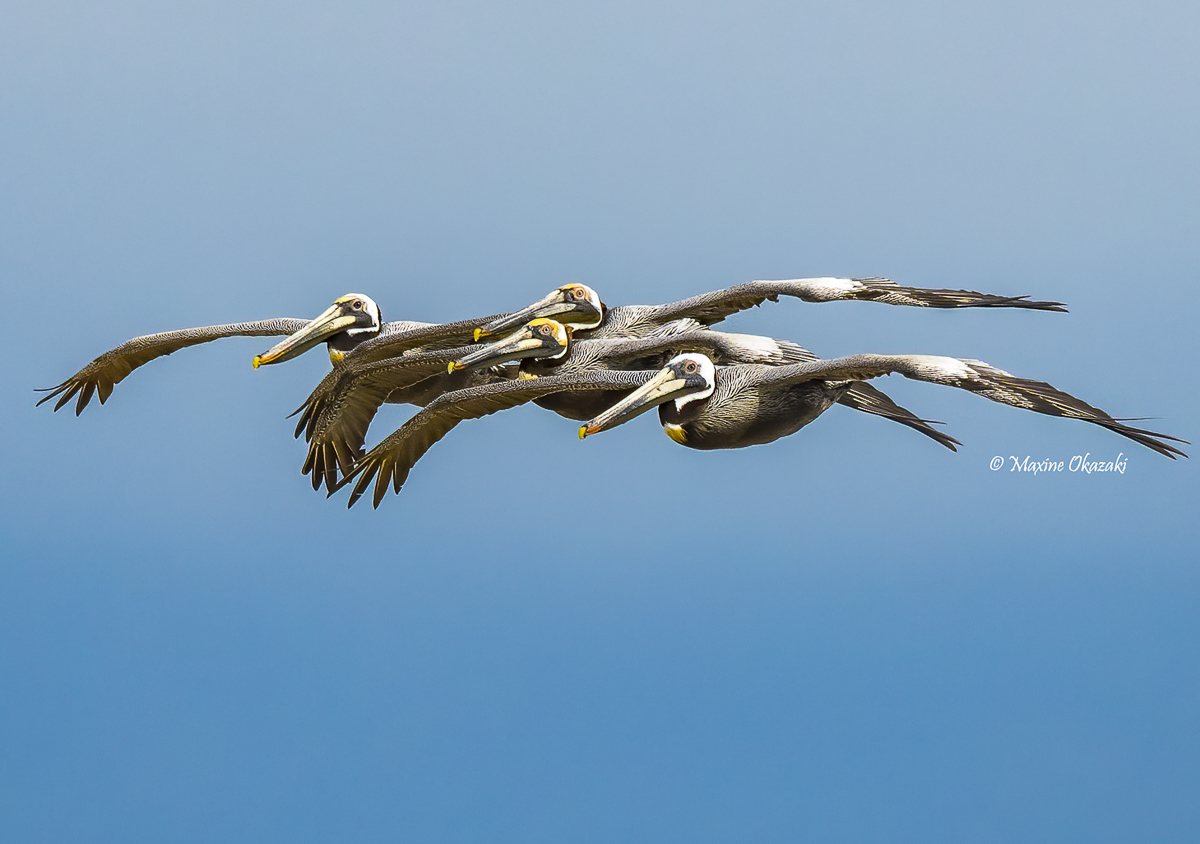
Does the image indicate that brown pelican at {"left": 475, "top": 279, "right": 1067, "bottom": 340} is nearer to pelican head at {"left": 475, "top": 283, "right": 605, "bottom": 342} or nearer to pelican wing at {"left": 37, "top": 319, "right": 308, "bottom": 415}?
pelican head at {"left": 475, "top": 283, "right": 605, "bottom": 342}

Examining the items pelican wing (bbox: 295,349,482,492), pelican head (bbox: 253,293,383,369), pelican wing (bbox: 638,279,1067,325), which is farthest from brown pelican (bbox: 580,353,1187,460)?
pelican head (bbox: 253,293,383,369)

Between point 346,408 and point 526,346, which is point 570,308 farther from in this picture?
point 346,408

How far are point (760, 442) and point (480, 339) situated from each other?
2.63m

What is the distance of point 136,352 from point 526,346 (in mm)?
4191

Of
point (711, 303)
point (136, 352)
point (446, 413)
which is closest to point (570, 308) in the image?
point (711, 303)

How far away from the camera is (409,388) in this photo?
15156 mm

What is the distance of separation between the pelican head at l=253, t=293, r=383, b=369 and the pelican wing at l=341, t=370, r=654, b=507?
137cm

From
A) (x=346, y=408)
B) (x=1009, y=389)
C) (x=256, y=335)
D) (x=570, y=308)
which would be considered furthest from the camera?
(x=256, y=335)

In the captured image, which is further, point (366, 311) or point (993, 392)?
point (366, 311)

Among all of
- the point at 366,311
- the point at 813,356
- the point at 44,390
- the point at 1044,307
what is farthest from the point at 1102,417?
the point at 44,390

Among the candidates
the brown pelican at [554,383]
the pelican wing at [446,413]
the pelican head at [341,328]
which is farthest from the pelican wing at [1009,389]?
the pelican head at [341,328]

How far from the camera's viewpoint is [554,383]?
1286 centimetres

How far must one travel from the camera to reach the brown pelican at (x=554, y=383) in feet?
43.0

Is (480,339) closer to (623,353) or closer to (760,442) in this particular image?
(623,353)
